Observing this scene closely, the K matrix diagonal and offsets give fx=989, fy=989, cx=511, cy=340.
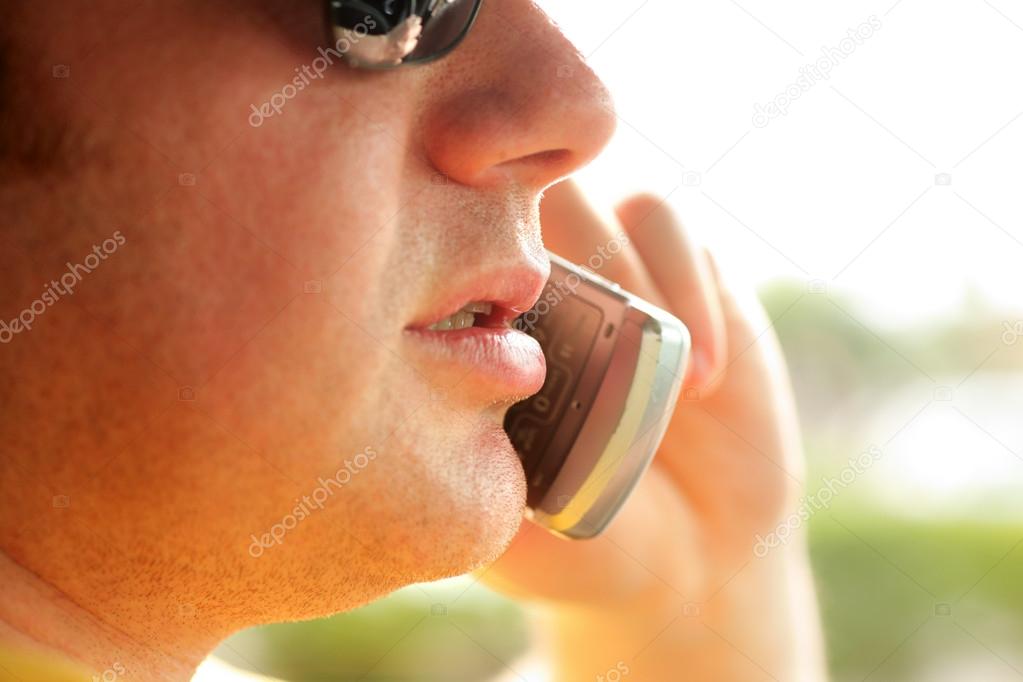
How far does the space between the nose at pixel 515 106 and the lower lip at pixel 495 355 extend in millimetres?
109

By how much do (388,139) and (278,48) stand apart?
0.08 meters

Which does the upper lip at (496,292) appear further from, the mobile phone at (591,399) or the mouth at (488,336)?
the mobile phone at (591,399)

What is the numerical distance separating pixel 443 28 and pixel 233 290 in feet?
0.70

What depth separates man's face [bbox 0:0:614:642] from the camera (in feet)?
1.90

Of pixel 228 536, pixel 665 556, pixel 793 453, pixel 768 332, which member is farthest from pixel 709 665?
pixel 228 536

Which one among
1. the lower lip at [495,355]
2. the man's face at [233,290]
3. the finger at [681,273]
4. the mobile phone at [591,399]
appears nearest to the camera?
the man's face at [233,290]

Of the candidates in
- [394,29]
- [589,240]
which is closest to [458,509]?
[394,29]

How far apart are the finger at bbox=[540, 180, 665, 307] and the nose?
33 centimetres

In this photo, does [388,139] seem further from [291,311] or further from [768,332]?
[768,332]

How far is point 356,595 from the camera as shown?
706mm

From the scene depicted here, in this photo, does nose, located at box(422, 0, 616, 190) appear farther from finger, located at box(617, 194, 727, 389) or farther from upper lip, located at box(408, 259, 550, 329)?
finger, located at box(617, 194, 727, 389)

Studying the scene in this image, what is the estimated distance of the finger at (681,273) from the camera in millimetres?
1043

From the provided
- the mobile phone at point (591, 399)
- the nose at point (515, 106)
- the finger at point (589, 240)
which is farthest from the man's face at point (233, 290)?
the finger at point (589, 240)

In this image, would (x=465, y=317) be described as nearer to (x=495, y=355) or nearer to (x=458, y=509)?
(x=495, y=355)
